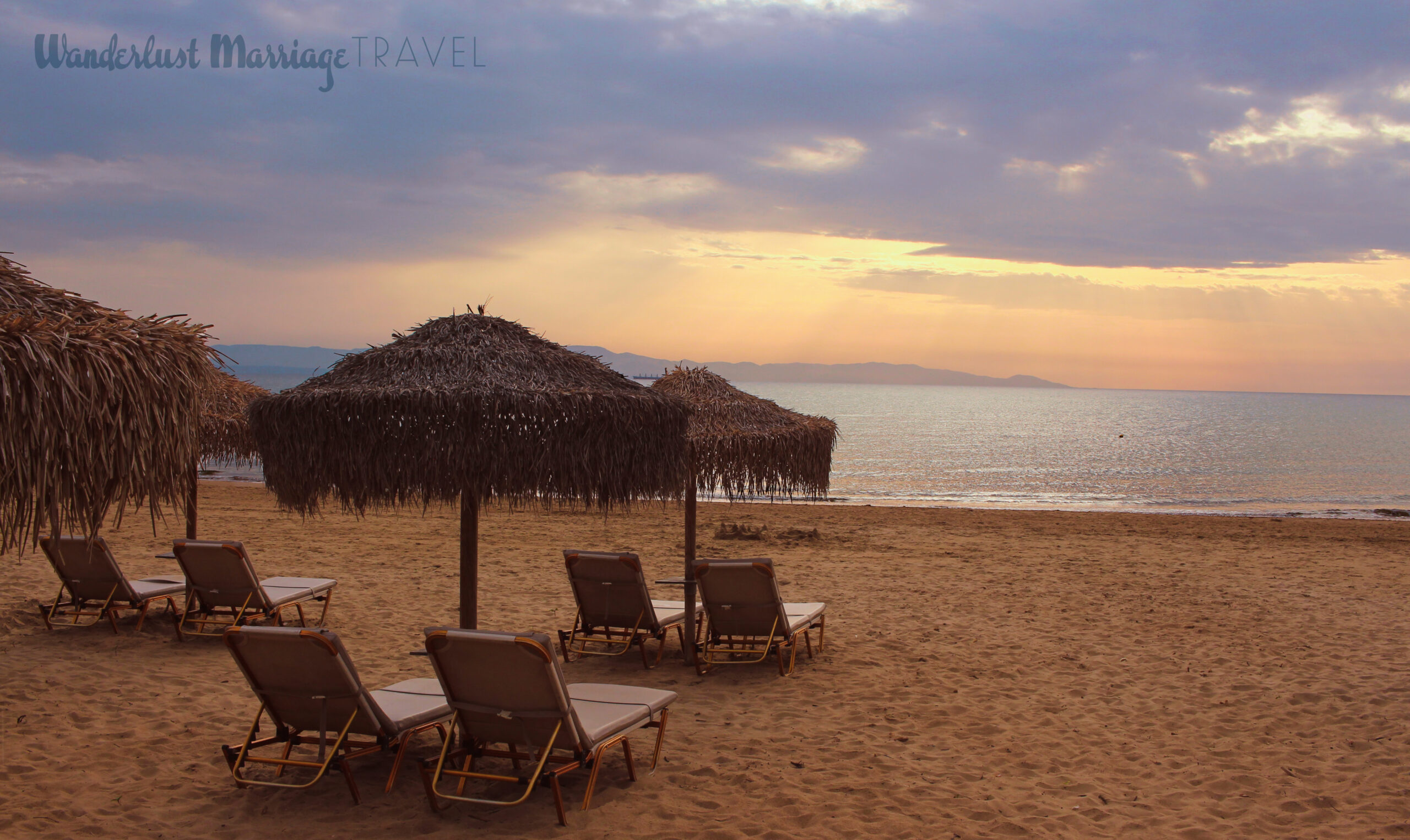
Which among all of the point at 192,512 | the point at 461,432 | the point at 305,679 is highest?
the point at 461,432

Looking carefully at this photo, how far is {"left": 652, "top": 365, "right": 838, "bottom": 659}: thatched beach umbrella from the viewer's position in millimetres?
6547

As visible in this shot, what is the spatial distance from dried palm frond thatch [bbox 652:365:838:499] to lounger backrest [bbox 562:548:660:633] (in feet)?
3.00

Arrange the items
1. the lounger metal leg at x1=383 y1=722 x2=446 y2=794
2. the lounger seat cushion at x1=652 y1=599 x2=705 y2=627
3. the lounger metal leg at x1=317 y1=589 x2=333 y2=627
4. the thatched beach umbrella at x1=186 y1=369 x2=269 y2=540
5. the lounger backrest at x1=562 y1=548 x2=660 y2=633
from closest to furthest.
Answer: the lounger metal leg at x1=383 y1=722 x2=446 y2=794 → the lounger backrest at x1=562 y1=548 x2=660 y2=633 → the lounger seat cushion at x1=652 y1=599 x2=705 y2=627 → the lounger metal leg at x1=317 y1=589 x2=333 y2=627 → the thatched beach umbrella at x1=186 y1=369 x2=269 y2=540

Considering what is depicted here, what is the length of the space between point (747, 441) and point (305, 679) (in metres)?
3.55

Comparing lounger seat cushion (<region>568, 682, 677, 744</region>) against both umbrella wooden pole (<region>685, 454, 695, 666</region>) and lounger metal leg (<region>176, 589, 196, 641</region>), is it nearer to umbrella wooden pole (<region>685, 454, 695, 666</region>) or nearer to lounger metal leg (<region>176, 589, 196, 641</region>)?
umbrella wooden pole (<region>685, 454, 695, 666</region>)

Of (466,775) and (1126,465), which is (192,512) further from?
(1126,465)

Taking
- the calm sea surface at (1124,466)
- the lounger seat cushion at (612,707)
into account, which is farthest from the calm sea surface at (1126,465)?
the lounger seat cushion at (612,707)

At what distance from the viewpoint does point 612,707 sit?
4.15 meters

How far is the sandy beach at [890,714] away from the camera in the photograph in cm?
382

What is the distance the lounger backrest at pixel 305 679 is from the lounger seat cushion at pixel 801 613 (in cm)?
317

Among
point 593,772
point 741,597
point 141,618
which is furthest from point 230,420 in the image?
point 593,772

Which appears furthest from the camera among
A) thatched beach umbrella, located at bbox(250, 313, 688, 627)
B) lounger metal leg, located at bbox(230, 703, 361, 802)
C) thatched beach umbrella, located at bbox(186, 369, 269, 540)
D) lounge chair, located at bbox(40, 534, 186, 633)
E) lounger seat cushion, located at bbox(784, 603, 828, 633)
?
thatched beach umbrella, located at bbox(186, 369, 269, 540)

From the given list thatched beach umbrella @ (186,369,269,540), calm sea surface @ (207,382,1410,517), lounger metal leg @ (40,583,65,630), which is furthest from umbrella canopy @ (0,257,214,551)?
calm sea surface @ (207,382,1410,517)

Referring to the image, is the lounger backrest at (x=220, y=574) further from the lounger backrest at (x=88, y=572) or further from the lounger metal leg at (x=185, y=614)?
the lounger backrest at (x=88, y=572)
